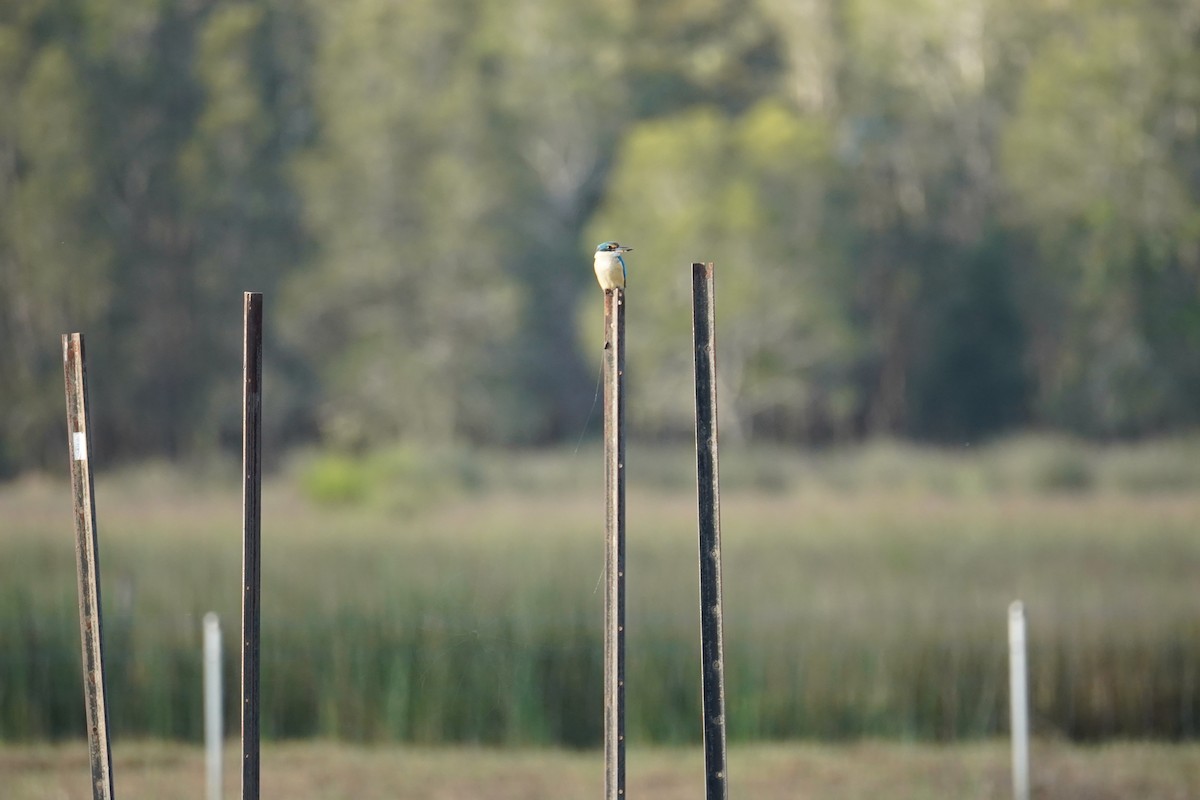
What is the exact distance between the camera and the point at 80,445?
7.16 meters

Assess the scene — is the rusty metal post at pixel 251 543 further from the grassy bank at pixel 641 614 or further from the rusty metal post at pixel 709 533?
the grassy bank at pixel 641 614

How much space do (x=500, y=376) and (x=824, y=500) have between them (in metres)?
9.96

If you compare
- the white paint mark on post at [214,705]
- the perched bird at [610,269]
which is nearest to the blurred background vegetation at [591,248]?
the white paint mark on post at [214,705]

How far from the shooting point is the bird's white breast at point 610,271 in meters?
6.80

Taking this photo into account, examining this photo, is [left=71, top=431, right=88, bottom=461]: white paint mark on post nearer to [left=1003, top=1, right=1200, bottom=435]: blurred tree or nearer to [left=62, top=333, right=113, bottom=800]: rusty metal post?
[left=62, top=333, right=113, bottom=800]: rusty metal post

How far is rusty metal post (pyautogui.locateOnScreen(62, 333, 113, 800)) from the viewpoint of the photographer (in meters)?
7.13

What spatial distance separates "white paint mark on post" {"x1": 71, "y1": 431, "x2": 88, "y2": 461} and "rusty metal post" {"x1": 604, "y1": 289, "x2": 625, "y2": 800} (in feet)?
6.60

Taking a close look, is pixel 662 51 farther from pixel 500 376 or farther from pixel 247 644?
pixel 247 644

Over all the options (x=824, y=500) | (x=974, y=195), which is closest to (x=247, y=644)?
(x=824, y=500)

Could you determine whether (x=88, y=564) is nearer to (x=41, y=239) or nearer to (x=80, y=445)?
(x=80, y=445)

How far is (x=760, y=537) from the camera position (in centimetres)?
1998

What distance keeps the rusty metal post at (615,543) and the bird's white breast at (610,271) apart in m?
0.04

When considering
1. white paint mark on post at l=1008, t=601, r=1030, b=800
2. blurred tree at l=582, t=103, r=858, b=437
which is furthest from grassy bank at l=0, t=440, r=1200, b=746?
blurred tree at l=582, t=103, r=858, b=437

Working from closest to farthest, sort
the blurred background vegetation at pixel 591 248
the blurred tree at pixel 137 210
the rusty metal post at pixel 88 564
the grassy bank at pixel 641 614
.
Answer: the rusty metal post at pixel 88 564 < the grassy bank at pixel 641 614 < the blurred background vegetation at pixel 591 248 < the blurred tree at pixel 137 210
